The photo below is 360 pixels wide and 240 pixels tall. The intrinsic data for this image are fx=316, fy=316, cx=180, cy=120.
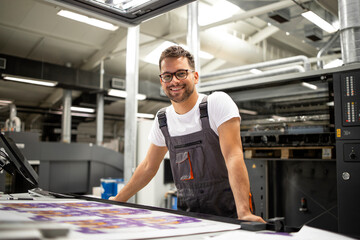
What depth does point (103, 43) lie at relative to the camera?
27.0ft

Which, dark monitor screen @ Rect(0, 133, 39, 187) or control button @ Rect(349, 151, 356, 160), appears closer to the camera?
dark monitor screen @ Rect(0, 133, 39, 187)

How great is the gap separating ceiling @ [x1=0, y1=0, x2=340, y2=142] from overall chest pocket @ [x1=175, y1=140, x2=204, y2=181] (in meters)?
3.65

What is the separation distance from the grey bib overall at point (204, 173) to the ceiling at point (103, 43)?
143 inches

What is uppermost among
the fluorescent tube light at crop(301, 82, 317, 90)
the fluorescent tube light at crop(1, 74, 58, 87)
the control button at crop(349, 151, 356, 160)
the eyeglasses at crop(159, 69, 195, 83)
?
the fluorescent tube light at crop(1, 74, 58, 87)

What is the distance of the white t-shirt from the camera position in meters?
1.65

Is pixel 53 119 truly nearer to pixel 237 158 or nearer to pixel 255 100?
pixel 255 100

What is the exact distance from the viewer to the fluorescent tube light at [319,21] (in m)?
4.46

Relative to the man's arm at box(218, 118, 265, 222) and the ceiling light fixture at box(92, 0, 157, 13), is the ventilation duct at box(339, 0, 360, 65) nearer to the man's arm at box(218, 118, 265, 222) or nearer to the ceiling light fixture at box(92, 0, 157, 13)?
the man's arm at box(218, 118, 265, 222)

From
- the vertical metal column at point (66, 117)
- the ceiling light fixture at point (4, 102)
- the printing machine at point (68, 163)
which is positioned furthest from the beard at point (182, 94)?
the vertical metal column at point (66, 117)

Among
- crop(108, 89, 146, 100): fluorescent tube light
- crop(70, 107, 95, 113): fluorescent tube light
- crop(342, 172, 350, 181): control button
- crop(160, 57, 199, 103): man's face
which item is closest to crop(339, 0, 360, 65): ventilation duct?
crop(342, 172, 350, 181): control button

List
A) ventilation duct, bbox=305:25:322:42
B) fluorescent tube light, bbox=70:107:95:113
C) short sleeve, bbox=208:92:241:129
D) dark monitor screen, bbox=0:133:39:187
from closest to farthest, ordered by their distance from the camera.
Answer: short sleeve, bbox=208:92:241:129 < dark monitor screen, bbox=0:133:39:187 < ventilation duct, bbox=305:25:322:42 < fluorescent tube light, bbox=70:107:95:113

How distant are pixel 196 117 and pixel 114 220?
0.90 metres

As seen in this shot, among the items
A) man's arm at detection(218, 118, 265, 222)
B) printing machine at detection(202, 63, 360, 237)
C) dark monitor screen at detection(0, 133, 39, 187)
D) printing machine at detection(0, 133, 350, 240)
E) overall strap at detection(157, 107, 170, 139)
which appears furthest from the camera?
printing machine at detection(202, 63, 360, 237)

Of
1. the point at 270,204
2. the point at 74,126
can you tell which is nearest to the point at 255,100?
the point at 270,204
